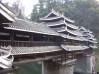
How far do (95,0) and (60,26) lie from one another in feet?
106

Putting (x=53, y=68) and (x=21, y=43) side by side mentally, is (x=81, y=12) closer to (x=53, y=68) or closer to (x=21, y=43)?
(x=53, y=68)

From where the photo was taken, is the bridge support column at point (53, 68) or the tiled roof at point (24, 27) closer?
the tiled roof at point (24, 27)

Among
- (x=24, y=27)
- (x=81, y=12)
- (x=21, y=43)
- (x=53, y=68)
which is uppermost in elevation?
(x=81, y=12)

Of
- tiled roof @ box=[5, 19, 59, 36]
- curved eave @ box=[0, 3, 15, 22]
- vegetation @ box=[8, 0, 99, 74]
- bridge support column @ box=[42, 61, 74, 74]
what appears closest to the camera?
curved eave @ box=[0, 3, 15, 22]

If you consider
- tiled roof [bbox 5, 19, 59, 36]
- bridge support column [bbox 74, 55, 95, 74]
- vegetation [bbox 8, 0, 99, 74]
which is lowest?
bridge support column [bbox 74, 55, 95, 74]

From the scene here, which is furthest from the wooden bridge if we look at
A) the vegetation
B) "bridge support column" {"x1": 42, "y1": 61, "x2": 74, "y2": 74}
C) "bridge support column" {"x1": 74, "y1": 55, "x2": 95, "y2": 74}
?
the vegetation

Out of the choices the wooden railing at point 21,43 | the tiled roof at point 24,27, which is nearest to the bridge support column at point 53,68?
the wooden railing at point 21,43

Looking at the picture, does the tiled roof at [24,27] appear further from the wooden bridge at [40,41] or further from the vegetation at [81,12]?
the vegetation at [81,12]

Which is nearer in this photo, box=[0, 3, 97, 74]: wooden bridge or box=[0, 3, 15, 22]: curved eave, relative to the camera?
box=[0, 3, 15, 22]: curved eave

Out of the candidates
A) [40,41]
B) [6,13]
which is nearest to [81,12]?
[40,41]

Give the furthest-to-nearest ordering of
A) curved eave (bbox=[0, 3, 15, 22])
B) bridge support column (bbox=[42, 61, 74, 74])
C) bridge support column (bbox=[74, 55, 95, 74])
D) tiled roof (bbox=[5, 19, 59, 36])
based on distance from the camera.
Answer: bridge support column (bbox=[74, 55, 95, 74]) → bridge support column (bbox=[42, 61, 74, 74]) → tiled roof (bbox=[5, 19, 59, 36]) → curved eave (bbox=[0, 3, 15, 22])

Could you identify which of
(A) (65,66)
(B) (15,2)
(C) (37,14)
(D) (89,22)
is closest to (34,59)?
(A) (65,66)

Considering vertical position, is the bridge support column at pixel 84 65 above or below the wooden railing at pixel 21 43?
below

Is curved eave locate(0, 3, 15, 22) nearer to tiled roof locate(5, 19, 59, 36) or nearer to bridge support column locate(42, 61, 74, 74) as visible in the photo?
tiled roof locate(5, 19, 59, 36)
